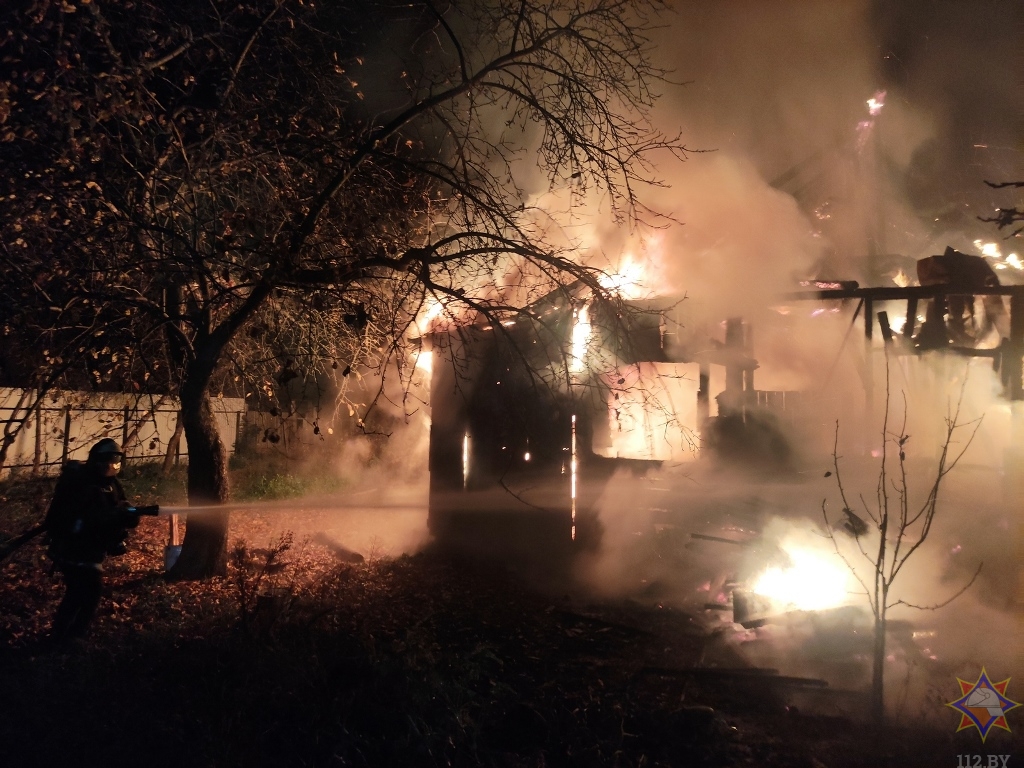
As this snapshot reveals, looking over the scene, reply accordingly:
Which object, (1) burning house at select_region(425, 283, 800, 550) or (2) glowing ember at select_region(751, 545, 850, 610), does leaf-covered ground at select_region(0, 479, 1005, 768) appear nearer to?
(2) glowing ember at select_region(751, 545, 850, 610)

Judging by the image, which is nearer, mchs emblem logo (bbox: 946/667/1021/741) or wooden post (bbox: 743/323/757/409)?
mchs emblem logo (bbox: 946/667/1021/741)

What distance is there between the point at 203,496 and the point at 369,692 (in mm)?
4187

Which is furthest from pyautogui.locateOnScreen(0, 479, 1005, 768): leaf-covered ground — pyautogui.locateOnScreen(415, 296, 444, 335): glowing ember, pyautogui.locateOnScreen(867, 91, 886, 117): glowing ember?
pyautogui.locateOnScreen(867, 91, 886, 117): glowing ember

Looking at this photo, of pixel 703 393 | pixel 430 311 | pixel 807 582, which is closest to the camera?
pixel 430 311

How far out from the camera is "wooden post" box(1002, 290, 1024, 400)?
26.2ft

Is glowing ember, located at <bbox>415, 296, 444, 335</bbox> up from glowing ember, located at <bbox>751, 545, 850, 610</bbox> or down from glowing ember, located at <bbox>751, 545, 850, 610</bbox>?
up

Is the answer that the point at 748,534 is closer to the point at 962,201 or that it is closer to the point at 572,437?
the point at 572,437

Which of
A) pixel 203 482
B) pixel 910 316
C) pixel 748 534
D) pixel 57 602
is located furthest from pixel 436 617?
pixel 910 316

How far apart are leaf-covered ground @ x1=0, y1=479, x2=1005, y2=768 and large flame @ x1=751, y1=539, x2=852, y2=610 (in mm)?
1580

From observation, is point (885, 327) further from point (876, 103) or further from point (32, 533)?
point (876, 103)

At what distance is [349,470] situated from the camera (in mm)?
19797

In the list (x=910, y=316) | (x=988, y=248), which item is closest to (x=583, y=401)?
(x=910, y=316)

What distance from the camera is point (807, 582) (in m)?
8.27

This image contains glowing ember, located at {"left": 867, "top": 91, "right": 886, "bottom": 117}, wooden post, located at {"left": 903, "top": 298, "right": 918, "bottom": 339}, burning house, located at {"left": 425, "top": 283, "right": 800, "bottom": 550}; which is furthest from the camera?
glowing ember, located at {"left": 867, "top": 91, "right": 886, "bottom": 117}
